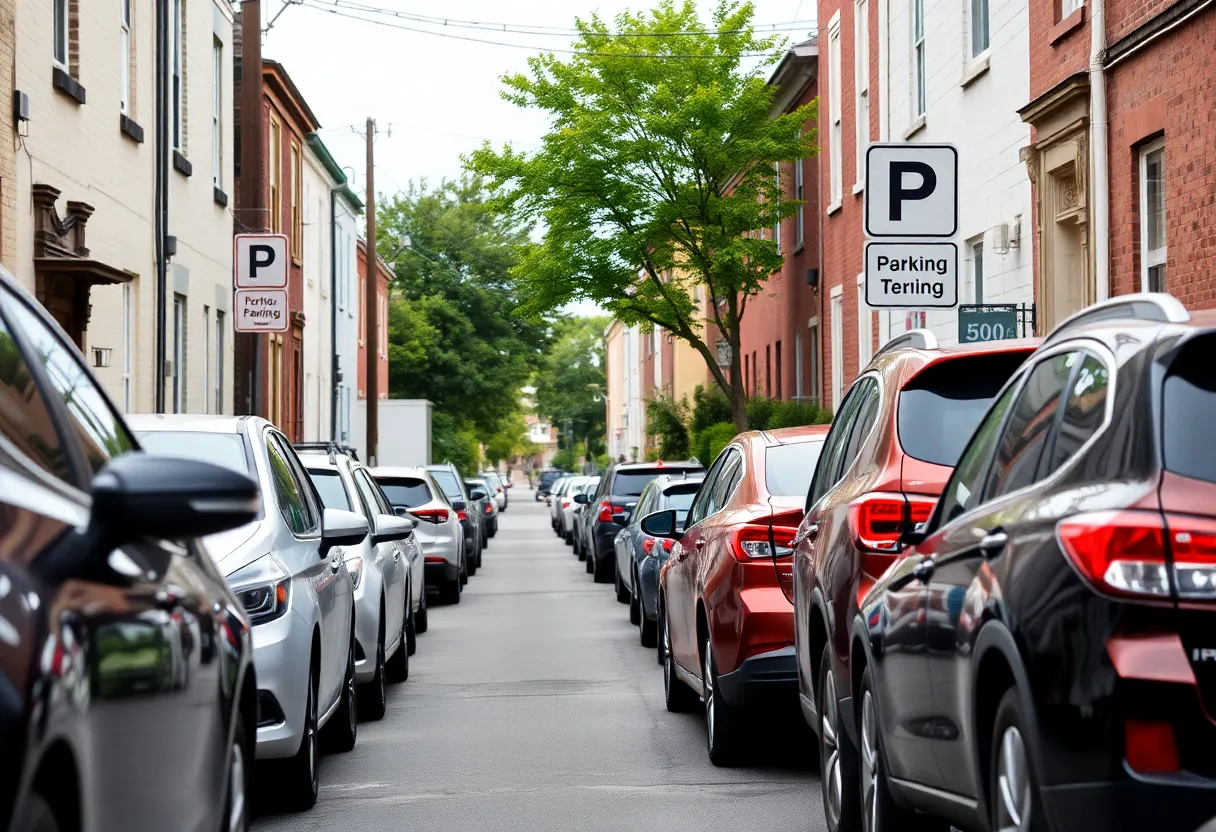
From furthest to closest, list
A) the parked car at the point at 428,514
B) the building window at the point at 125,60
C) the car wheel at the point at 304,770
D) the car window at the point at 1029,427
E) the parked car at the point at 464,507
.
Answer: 1. the parked car at the point at 464,507
2. the building window at the point at 125,60
3. the parked car at the point at 428,514
4. the car wheel at the point at 304,770
5. the car window at the point at 1029,427

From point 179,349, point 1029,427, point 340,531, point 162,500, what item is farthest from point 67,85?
point 162,500

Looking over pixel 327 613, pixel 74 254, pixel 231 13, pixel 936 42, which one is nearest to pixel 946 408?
pixel 327 613

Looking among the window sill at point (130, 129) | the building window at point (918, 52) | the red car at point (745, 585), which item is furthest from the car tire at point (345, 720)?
the building window at point (918, 52)

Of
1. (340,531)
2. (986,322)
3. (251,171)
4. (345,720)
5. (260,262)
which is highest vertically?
(251,171)

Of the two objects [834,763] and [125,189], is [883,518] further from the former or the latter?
[125,189]

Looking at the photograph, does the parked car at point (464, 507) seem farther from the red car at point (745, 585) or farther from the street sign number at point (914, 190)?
the red car at point (745, 585)

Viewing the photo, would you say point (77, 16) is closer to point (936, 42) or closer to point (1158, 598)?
point (936, 42)

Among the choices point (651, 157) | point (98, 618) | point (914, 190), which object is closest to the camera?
point (98, 618)

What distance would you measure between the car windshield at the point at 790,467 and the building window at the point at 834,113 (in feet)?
68.1

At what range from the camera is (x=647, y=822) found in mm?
7293

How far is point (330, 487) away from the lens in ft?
42.1

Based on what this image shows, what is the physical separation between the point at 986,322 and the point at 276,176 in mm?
24416

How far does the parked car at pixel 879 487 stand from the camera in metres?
6.25

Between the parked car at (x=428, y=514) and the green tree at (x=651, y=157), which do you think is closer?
the parked car at (x=428, y=514)
